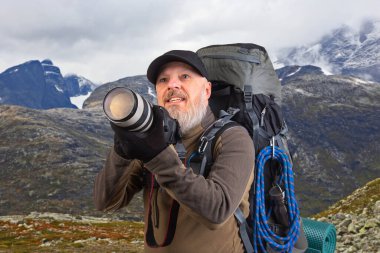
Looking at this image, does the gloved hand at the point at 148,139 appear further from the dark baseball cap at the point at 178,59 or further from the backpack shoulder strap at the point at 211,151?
the dark baseball cap at the point at 178,59

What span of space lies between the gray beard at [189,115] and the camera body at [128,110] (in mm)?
1062

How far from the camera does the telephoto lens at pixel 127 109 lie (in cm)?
356

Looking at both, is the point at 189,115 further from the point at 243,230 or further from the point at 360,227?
the point at 360,227

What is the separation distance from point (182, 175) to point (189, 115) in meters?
1.19

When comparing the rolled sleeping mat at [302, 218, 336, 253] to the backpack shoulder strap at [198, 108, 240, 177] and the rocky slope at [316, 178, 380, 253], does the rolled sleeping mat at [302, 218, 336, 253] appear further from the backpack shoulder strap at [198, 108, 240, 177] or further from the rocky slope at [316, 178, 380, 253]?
the rocky slope at [316, 178, 380, 253]

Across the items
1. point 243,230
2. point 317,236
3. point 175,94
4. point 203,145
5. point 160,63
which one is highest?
point 160,63

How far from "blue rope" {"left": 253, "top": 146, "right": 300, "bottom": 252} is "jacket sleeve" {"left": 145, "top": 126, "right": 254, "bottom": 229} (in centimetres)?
71

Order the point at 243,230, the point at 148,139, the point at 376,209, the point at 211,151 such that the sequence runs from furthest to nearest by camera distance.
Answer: the point at 376,209, the point at 243,230, the point at 211,151, the point at 148,139

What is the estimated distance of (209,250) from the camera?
14.7ft

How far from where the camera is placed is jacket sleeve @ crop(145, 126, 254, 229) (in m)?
3.83

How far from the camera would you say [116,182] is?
4965 mm

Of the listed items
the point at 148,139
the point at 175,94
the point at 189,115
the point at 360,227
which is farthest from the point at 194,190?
the point at 360,227

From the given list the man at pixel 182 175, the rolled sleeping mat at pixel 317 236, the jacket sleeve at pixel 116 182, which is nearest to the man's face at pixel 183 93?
the man at pixel 182 175

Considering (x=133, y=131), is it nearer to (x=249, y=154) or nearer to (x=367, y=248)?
(x=249, y=154)
